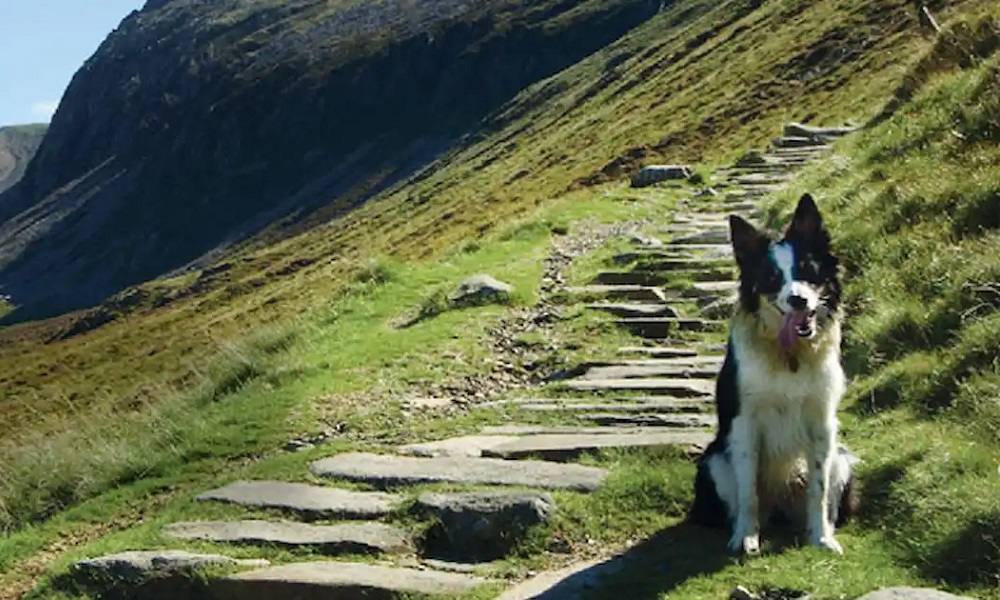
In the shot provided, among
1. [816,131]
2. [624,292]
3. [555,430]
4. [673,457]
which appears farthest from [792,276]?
[816,131]

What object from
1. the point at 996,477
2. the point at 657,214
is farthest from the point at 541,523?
the point at 657,214

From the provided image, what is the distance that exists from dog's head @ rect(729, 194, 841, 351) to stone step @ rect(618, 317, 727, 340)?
5565mm

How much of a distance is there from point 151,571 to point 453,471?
2198 millimetres

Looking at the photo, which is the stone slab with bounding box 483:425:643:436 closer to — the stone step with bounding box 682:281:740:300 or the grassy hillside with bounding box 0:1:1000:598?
the grassy hillside with bounding box 0:1:1000:598

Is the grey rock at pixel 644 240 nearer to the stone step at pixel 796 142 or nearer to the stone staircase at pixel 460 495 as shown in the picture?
the stone staircase at pixel 460 495

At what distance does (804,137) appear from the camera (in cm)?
2975

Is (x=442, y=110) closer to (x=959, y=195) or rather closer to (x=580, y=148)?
(x=580, y=148)

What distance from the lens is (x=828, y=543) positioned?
6125 mm

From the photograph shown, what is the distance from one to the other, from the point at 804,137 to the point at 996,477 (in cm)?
2489

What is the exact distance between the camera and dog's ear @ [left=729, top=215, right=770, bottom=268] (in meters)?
6.30

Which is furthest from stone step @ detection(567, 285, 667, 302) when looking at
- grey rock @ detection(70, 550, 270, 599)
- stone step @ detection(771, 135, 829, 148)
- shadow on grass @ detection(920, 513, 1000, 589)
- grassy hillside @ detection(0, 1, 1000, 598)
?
stone step @ detection(771, 135, 829, 148)

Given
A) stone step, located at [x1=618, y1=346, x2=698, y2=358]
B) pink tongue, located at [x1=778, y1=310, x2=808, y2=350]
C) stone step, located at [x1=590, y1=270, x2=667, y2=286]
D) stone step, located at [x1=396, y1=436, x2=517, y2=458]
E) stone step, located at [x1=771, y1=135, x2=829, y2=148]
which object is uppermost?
pink tongue, located at [x1=778, y1=310, x2=808, y2=350]

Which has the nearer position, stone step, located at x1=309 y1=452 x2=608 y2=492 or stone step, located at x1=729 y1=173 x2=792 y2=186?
stone step, located at x1=309 y1=452 x2=608 y2=492

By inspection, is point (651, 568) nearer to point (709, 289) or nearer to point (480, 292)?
point (709, 289)
